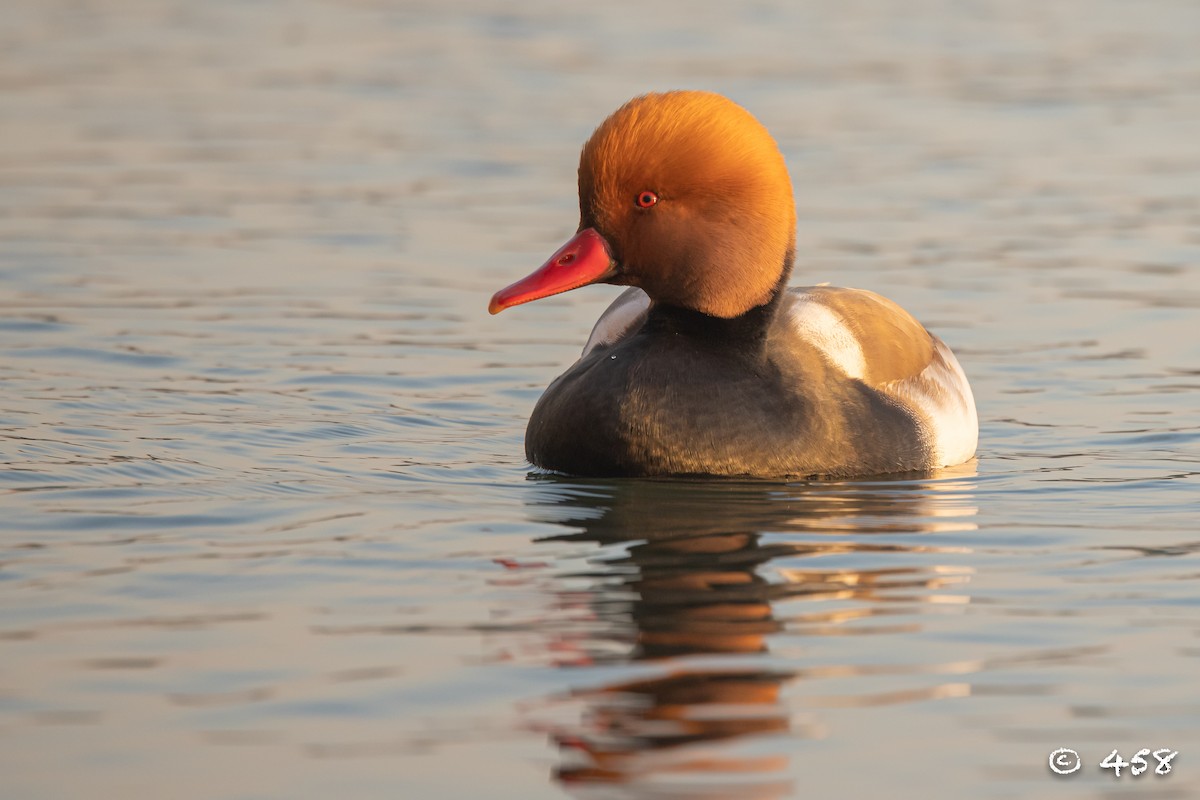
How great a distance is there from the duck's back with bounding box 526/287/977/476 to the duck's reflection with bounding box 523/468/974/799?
0.11 metres

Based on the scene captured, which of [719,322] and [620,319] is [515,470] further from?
[719,322]

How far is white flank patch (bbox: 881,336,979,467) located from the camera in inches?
328

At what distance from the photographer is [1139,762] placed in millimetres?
4957

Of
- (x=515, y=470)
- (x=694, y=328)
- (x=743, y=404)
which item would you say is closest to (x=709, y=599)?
(x=743, y=404)

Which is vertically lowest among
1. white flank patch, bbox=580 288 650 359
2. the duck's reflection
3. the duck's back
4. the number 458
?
the number 458

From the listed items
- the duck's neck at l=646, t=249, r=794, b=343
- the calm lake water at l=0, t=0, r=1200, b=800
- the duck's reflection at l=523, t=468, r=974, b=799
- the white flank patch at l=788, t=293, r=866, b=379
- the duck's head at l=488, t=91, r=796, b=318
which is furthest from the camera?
the white flank patch at l=788, t=293, r=866, b=379

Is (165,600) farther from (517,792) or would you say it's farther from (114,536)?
(517,792)

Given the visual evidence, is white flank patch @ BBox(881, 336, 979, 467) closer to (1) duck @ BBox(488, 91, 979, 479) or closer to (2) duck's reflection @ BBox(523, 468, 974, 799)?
(2) duck's reflection @ BBox(523, 468, 974, 799)

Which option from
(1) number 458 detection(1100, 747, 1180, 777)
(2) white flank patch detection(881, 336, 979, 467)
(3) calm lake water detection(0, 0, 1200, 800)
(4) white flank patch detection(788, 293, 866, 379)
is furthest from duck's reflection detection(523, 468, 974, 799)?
(1) number 458 detection(1100, 747, 1180, 777)

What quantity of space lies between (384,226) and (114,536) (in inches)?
242

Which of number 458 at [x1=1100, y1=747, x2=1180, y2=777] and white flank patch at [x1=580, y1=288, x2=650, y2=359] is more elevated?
white flank patch at [x1=580, y1=288, x2=650, y2=359]

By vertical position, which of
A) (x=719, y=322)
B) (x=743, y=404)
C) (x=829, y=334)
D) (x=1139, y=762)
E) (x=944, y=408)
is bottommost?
(x=1139, y=762)

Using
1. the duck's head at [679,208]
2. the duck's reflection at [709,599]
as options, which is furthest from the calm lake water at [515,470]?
the duck's head at [679,208]

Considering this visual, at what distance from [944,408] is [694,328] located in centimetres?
115
